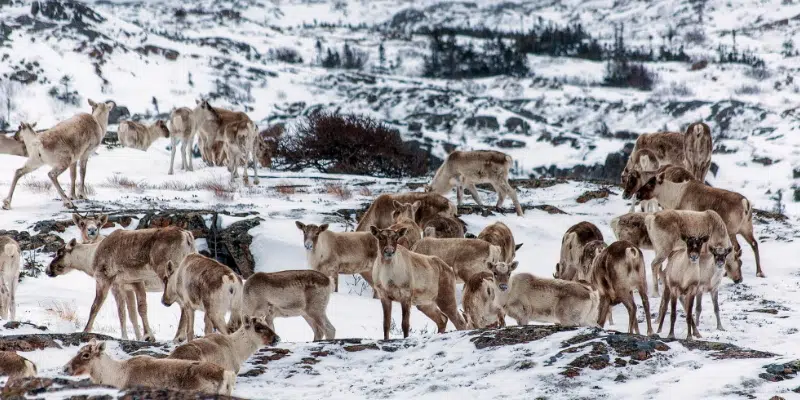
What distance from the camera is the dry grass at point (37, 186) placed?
20.2 metres

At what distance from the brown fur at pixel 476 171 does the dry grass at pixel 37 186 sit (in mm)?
8992

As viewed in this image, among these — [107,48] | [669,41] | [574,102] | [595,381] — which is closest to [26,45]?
[107,48]

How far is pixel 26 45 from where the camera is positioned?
276 ft

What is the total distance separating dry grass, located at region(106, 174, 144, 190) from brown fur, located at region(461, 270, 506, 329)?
12309 mm

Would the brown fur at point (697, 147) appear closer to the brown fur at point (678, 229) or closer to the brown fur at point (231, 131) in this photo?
the brown fur at point (678, 229)

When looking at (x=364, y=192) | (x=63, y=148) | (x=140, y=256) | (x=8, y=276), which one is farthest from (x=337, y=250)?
(x=364, y=192)

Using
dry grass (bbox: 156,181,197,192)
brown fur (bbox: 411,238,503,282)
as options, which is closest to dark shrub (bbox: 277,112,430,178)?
dry grass (bbox: 156,181,197,192)

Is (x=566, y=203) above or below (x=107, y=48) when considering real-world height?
below

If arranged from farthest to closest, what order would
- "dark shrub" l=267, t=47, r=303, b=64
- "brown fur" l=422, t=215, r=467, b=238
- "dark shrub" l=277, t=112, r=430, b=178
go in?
"dark shrub" l=267, t=47, r=303, b=64 < "dark shrub" l=277, t=112, r=430, b=178 < "brown fur" l=422, t=215, r=467, b=238

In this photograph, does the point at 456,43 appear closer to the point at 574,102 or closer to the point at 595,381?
the point at 574,102

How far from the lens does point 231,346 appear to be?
9094 mm

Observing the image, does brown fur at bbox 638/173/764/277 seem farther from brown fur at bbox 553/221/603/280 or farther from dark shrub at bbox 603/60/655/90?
dark shrub at bbox 603/60/655/90

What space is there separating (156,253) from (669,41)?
162 metres

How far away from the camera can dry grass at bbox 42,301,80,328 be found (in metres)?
12.3
